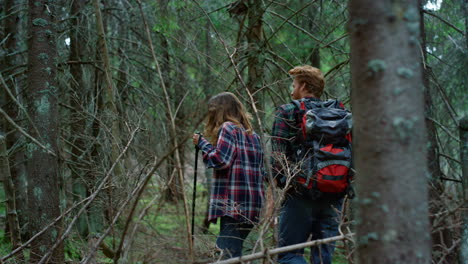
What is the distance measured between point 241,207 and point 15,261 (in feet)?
5.68

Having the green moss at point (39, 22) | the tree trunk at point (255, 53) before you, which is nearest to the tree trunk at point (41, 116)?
the green moss at point (39, 22)

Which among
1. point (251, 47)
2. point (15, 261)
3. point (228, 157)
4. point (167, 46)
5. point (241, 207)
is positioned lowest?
point (15, 261)

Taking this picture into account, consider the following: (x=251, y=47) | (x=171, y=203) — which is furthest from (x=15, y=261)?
(x=251, y=47)

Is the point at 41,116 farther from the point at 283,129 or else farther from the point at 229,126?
the point at 283,129

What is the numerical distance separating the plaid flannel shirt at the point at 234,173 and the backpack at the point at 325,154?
657 millimetres

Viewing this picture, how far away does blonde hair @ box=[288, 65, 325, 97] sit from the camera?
372cm

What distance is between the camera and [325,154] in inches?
128

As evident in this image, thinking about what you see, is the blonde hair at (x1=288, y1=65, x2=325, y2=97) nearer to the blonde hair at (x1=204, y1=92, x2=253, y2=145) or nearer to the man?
the man

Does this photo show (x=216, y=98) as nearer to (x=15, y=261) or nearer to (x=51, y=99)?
(x=51, y=99)

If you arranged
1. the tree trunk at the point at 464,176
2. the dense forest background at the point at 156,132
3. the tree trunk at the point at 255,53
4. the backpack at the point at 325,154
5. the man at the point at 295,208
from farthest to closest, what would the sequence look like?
1. the tree trunk at the point at 255,53
2. the man at the point at 295,208
3. the backpack at the point at 325,154
4. the tree trunk at the point at 464,176
5. the dense forest background at the point at 156,132

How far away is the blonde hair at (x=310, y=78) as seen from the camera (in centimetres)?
372

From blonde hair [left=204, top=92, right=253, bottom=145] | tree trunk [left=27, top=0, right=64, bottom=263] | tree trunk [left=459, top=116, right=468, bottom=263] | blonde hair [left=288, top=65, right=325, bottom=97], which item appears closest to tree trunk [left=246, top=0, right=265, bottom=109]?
blonde hair [left=204, top=92, right=253, bottom=145]

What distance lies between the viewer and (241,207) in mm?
3881

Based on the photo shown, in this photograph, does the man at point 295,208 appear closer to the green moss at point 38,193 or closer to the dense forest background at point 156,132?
the dense forest background at point 156,132
